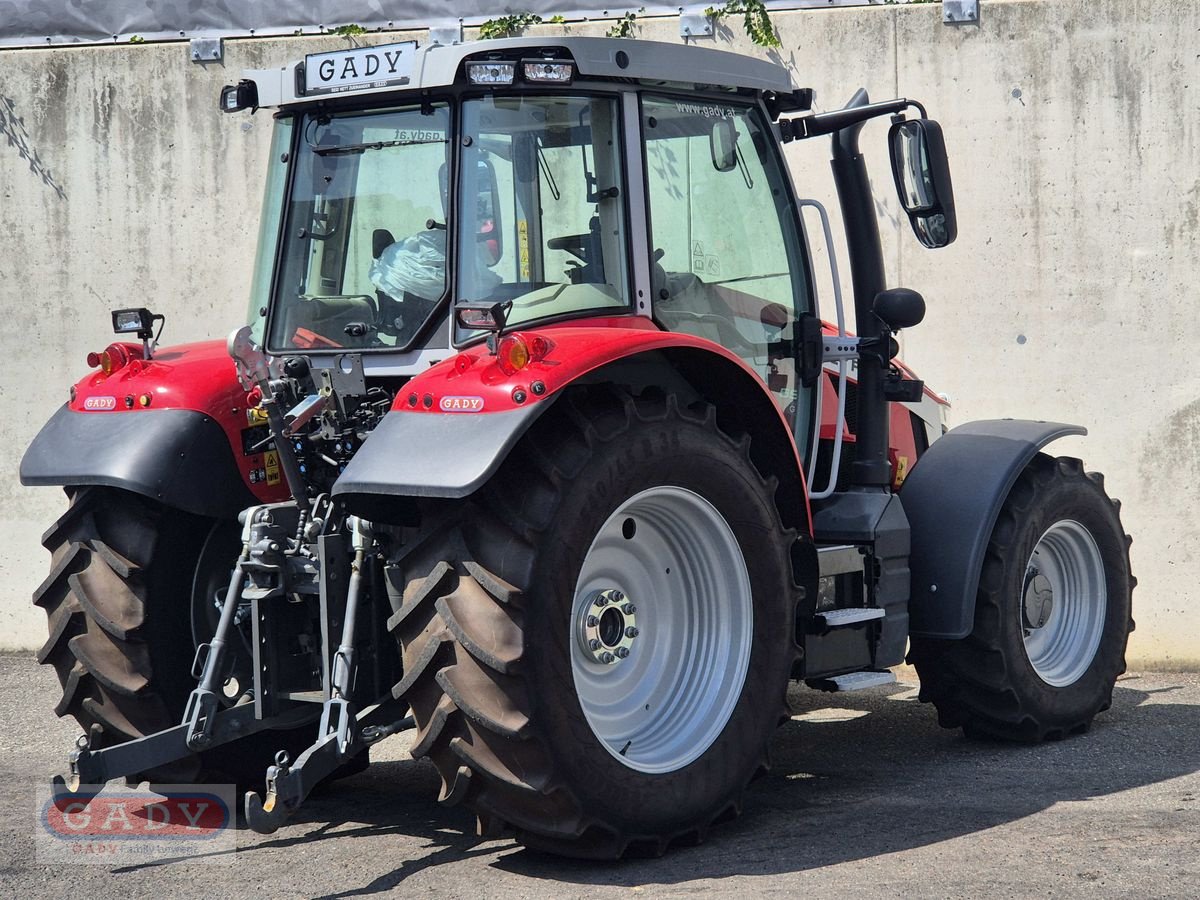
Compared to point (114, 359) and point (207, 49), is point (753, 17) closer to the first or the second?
point (207, 49)

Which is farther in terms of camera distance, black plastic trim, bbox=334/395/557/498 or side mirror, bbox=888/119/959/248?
side mirror, bbox=888/119/959/248

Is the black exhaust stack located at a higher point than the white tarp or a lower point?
lower

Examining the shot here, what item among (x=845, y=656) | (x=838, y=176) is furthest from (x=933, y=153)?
(x=845, y=656)

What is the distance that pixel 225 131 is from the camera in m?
8.36

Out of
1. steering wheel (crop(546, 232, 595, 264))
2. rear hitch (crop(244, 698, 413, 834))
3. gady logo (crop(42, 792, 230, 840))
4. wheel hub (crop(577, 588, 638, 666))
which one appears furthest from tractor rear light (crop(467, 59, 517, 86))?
gady logo (crop(42, 792, 230, 840))

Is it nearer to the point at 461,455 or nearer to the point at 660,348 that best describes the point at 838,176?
the point at 660,348

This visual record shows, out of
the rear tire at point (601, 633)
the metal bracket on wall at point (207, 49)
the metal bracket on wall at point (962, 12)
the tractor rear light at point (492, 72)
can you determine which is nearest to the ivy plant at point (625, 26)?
the metal bracket on wall at point (962, 12)

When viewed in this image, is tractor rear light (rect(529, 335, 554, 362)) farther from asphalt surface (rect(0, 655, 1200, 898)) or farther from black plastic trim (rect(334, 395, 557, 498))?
asphalt surface (rect(0, 655, 1200, 898))

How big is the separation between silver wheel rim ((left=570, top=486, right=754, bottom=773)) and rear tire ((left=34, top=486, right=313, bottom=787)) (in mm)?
1423

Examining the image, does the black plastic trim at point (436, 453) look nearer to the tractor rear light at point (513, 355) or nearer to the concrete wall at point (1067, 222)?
the tractor rear light at point (513, 355)

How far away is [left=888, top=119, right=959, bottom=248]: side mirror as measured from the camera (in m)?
5.14

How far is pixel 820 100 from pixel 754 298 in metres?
2.66

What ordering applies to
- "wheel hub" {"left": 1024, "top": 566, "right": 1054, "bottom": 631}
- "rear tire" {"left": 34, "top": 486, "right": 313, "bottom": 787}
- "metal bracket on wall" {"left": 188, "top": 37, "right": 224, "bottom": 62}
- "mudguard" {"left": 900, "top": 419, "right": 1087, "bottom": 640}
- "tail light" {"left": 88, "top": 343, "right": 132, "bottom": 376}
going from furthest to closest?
"metal bracket on wall" {"left": 188, "top": 37, "right": 224, "bottom": 62} → "wheel hub" {"left": 1024, "top": 566, "right": 1054, "bottom": 631} → "mudguard" {"left": 900, "top": 419, "right": 1087, "bottom": 640} → "tail light" {"left": 88, "top": 343, "right": 132, "bottom": 376} → "rear tire" {"left": 34, "top": 486, "right": 313, "bottom": 787}

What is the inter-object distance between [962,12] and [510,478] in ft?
14.6
